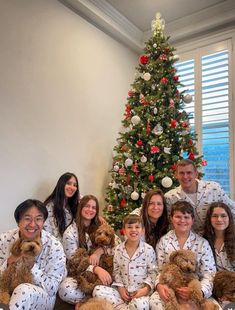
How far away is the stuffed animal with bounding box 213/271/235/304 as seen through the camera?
2.01 meters

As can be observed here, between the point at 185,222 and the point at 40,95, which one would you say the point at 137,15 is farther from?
the point at 185,222

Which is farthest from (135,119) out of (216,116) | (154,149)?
(216,116)

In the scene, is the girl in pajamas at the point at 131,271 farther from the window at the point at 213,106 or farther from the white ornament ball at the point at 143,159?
the window at the point at 213,106

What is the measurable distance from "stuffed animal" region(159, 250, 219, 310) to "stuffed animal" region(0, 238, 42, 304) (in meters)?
0.97

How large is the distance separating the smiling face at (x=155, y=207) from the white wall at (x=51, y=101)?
145cm

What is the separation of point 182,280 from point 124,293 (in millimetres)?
482

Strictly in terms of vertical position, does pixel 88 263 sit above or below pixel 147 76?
below

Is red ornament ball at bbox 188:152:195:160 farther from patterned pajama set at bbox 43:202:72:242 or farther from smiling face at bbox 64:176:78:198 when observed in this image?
patterned pajama set at bbox 43:202:72:242

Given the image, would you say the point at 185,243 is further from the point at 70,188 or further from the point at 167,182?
the point at 70,188

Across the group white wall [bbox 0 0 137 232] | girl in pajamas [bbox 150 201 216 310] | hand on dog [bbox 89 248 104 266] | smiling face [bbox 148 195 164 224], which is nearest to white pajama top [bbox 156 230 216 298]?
girl in pajamas [bbox 150 201 216 310]

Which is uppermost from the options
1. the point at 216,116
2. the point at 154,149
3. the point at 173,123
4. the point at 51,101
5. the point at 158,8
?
the point at 158,8

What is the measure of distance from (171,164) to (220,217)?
117 cm

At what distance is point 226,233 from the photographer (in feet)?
7.82

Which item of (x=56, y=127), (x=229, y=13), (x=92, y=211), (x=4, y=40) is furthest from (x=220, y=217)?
(x=229, y=13)
